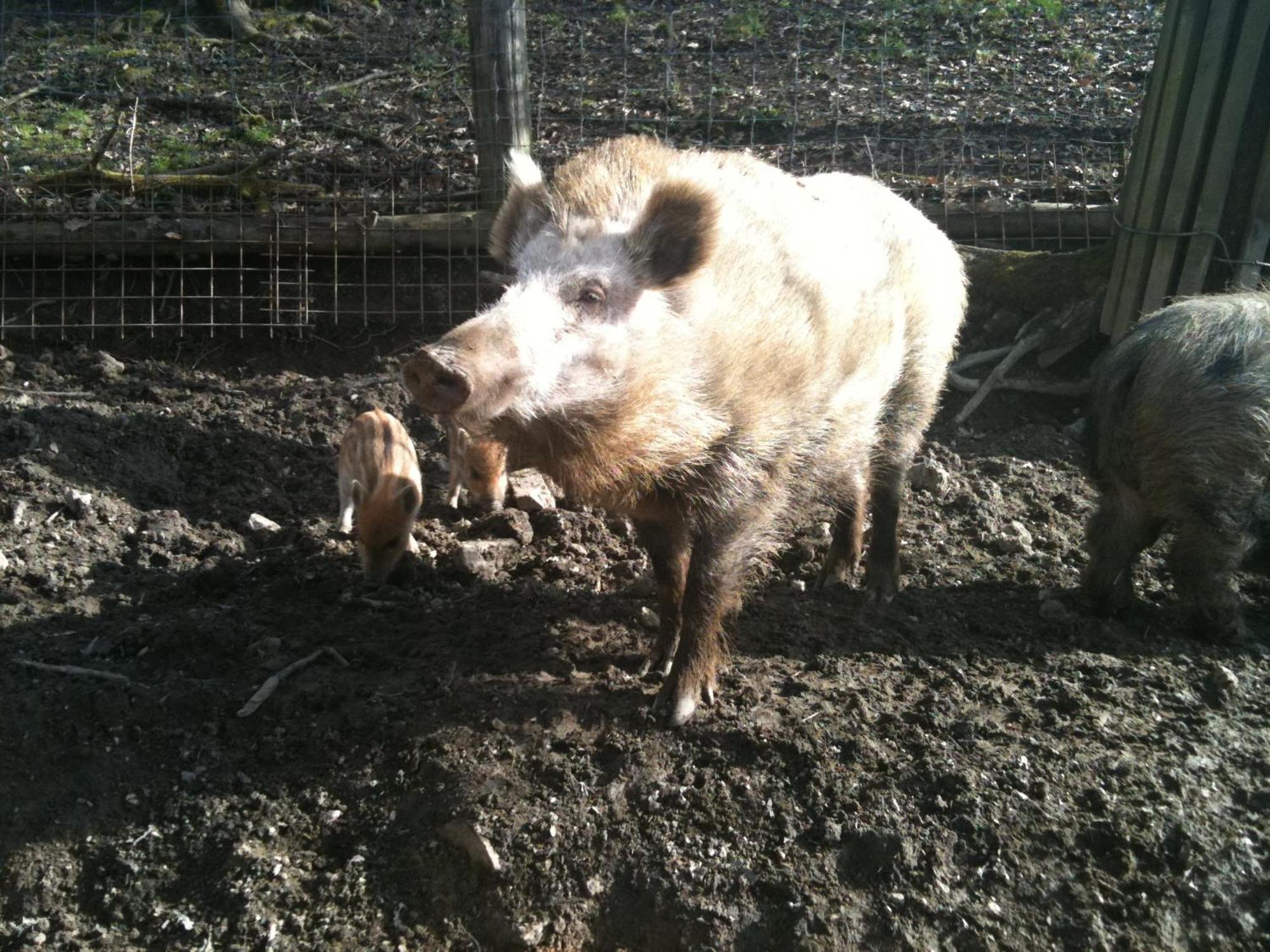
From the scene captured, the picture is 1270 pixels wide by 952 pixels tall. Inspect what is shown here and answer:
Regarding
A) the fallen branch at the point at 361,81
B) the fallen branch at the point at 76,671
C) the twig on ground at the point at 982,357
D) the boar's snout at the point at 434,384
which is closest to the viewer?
the boar's snout at the point at 434,384

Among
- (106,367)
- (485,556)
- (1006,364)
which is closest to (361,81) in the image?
(106,367)

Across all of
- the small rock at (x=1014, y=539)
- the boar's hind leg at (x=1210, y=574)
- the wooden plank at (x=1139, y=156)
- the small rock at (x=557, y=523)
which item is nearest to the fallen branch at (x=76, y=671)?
the small rock at (x=557, y=523)

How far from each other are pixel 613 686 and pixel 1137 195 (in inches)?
179

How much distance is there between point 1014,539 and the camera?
5203 millimetres

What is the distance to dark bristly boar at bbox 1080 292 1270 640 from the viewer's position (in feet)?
13.9

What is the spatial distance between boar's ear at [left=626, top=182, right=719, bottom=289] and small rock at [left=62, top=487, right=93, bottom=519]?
3.12m

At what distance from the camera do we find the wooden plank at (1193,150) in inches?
223

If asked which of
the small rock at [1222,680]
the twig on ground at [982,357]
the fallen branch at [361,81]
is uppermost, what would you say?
the fallen branch at [361,81]

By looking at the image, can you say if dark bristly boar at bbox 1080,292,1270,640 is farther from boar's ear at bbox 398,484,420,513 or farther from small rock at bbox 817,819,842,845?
boar's ear at bbox 398,484,420,513

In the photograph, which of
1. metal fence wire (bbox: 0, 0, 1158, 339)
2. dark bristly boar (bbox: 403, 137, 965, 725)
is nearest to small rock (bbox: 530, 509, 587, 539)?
dark bristly boar (bbox: 403, 137, 965, 725)

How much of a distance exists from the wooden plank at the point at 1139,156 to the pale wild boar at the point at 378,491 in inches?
167

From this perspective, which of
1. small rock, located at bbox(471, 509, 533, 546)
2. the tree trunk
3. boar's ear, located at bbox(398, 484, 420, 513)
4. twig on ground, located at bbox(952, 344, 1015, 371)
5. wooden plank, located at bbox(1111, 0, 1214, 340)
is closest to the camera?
boar's ear, located at bbox(398, 484, 420, 513)

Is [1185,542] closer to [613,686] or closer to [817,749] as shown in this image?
[817,749]

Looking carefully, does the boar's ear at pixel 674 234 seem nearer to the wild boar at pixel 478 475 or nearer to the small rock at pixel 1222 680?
the wild boar at pixel 478 475
